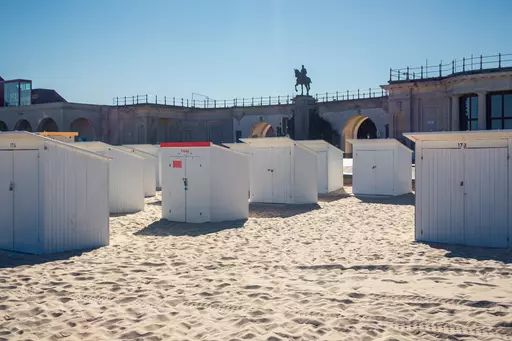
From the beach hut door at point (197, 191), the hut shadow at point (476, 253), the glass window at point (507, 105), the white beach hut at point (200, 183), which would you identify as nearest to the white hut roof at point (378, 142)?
the white beach hut at point (200, 183)

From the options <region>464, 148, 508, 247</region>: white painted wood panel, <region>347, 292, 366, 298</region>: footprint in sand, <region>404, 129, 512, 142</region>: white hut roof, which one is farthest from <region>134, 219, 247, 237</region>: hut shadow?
<region>347, 292, 366, 298</region>: footprint in sand

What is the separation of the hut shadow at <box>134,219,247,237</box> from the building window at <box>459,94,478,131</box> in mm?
20269

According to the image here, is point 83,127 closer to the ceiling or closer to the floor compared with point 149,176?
closer to the ceiling

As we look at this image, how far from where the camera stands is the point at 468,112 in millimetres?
28703

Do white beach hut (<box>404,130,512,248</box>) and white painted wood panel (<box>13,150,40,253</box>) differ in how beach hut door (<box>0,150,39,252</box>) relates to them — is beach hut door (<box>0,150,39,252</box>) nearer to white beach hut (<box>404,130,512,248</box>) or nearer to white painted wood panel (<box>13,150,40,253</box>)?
white painted wood panel (<box>13,150,40,253</box>)

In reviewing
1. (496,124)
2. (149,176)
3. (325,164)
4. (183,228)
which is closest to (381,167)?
(325,164)

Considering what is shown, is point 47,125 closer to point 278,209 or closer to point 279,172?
point 279,172

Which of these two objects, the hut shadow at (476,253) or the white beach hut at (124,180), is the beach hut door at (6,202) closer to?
the white beach hut at (124,180)

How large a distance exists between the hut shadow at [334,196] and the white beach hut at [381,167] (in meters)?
0.55

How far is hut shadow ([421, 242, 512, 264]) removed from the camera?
7.94 m

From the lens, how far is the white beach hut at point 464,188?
9.05 metres

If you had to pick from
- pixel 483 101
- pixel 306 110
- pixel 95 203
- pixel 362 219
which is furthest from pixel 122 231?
pixel 306 110

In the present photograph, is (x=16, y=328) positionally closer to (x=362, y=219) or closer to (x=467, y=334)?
(x=467, y=334)

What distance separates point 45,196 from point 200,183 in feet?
14.8
